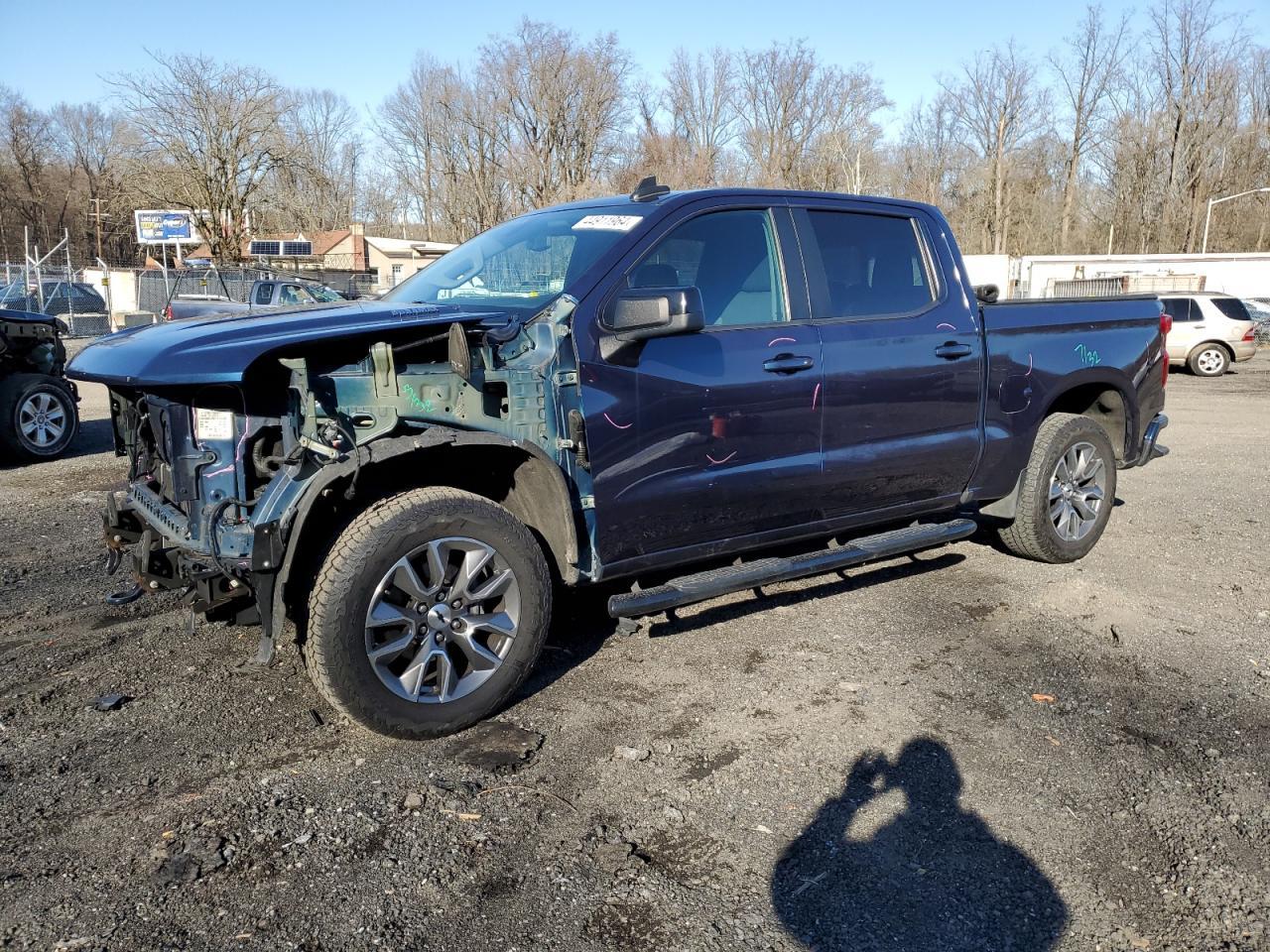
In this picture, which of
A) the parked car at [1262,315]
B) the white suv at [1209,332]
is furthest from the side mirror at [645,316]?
the parked car at [1262,315]

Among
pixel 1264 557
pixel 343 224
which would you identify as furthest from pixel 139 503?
pixel 343 224

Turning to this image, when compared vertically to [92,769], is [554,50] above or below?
above

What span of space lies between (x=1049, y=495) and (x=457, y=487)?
11.4ft

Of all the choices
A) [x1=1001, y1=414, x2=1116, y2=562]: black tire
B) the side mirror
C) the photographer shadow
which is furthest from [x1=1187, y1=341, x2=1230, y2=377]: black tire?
the photographer shadow

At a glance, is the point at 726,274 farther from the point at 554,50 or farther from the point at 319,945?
the point at 554,50

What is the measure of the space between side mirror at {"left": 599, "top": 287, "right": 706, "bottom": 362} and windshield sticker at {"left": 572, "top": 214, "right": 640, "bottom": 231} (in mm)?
423

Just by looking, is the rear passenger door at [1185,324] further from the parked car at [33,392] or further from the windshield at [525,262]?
the parked car at [33,392]

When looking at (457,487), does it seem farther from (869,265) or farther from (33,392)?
(33,392)

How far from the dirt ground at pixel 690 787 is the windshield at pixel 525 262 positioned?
163cm

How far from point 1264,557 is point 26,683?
6.75 m

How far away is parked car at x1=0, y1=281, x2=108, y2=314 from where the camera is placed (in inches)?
941

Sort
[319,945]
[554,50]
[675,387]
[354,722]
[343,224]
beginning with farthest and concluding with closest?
[343,224]
[554,50]
[675,387]
[354,722]
[319,945]

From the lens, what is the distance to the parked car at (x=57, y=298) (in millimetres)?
23906

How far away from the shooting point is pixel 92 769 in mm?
3262
